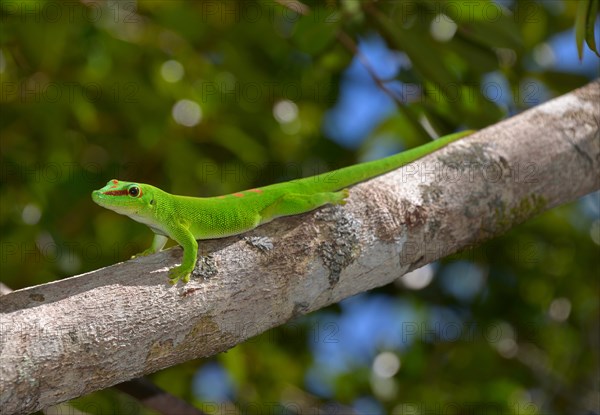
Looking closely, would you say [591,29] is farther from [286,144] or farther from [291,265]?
[286,144]

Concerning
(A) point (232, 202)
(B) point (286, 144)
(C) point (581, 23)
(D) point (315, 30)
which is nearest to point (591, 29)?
(C) point (581, 23)

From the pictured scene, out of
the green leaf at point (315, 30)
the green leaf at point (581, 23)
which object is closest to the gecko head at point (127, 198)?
the green leaf at point (315, 30)

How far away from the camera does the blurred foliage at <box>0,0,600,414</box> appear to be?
3309 millimetres

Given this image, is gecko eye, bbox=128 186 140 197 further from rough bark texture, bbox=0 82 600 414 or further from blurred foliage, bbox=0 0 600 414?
blurred foliage, bbox=0 0 600 414

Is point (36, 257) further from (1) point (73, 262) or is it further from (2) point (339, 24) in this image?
(2) point (339, 24)

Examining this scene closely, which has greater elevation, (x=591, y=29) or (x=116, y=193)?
(x=591, y=29)

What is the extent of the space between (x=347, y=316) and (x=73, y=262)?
2070mm

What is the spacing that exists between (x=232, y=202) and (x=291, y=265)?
32.2 inches

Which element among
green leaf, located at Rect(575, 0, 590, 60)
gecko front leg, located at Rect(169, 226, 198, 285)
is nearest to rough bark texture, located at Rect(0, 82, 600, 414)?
gecko front leg, located at Rect(169, 226, 198, 285)

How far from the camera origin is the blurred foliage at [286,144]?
3309 millimetres

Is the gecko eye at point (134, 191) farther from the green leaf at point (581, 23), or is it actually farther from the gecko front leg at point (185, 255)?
the green leaf at point (581, 23)

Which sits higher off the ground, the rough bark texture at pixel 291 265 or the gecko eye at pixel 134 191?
the rough bark texture at pixel 291 265

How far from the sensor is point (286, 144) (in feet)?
15.3

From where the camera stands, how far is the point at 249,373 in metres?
4.48
